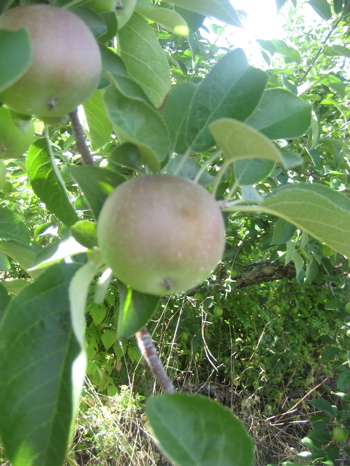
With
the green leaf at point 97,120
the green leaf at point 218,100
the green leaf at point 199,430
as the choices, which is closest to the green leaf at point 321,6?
the green leaf at point 97,120

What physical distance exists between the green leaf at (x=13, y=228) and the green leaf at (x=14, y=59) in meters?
0.78

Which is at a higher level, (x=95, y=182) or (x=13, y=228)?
(x=95, y=182)

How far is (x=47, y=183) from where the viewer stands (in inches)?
32.0

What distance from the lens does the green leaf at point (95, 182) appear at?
22.3 inches

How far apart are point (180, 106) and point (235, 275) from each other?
7.68ft

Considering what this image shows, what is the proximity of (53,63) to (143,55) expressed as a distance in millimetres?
382

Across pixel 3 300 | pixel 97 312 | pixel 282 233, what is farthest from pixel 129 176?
pixel 97 312

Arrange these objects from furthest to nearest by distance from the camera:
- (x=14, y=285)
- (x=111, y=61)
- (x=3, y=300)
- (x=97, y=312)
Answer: (x=97, y=312) < (x=14, y=285) < (x=3, y=300) < (x=111, y=61)

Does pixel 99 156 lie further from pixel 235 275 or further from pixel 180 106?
pixel 235 275

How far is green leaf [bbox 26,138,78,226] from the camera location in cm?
79

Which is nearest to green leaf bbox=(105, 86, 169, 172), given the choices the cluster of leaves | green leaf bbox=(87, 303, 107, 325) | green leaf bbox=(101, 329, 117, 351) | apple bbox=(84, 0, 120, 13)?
the cluster of leaves

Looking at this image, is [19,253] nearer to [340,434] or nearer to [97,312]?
[340,434]

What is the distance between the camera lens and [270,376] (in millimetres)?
3852

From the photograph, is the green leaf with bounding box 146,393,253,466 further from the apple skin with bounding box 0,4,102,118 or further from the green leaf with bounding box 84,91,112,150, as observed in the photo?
the green leaf with bounding box 84,91,112,150
